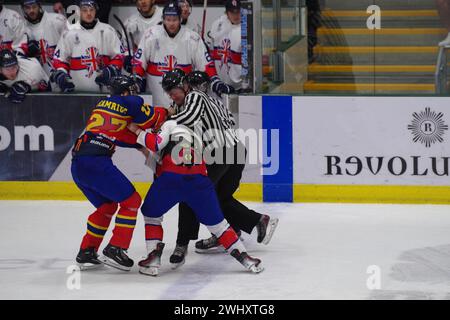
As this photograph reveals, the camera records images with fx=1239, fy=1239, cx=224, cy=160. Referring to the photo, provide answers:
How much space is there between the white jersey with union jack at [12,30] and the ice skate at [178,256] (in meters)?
3.36

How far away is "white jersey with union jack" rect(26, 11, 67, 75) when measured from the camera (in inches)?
424

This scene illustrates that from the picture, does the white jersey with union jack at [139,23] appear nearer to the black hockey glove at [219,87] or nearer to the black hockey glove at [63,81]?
the black hockey glove at [63,81]

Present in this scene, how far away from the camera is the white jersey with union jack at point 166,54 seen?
33.6 ft

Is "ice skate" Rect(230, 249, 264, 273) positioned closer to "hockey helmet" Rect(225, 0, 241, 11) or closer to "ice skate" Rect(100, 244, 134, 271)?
"ice skate" Rect(100, 244, 134, 271)

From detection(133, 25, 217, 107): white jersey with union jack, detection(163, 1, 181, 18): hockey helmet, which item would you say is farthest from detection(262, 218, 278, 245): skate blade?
detection(163, 1, 181, 18): hockey helmet

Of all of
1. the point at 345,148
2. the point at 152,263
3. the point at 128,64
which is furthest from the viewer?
the point at 128,64

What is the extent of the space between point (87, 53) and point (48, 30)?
554mm

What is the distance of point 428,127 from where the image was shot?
32.2ft

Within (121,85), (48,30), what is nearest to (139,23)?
(48,30)

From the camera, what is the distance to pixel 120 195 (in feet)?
25.0

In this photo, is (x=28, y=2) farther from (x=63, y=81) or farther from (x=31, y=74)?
(x=63, y=81)

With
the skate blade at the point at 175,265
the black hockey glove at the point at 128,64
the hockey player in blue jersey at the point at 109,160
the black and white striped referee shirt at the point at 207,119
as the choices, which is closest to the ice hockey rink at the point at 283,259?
the skate blade at the point at 175,265

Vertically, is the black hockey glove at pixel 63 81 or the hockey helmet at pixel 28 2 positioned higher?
the hockey helmet at pixel 28 2
